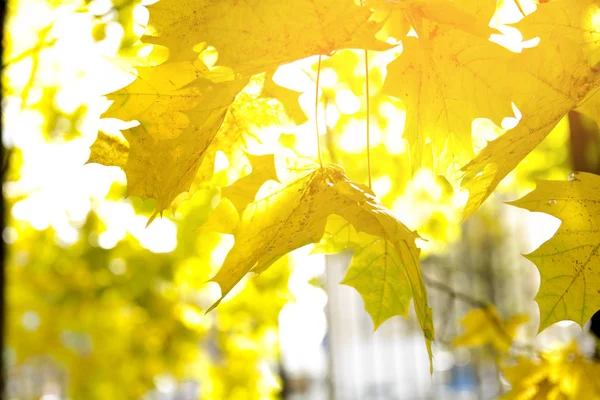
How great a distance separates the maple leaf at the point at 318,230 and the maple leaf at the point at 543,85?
0.05m

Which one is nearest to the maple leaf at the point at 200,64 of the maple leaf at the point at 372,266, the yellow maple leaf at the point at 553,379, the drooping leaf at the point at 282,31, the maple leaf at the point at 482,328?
the drooping leaf at the point at 282,31

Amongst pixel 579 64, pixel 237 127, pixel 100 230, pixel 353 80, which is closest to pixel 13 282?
pixel 100 230

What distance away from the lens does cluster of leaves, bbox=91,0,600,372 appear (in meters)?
0.36

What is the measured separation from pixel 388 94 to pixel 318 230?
0.34ft

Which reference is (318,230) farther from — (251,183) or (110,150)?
(110,150)

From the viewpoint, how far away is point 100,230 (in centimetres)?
227

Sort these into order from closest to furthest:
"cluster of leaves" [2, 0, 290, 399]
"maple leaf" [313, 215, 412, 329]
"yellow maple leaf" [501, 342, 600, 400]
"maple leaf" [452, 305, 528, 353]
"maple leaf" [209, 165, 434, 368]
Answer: "maple leaf" [209, 165, 434, 368], "maple leaf" [313, 215, 412, 329], "yellow maple leaf" [501, 342, 600, 400], "maple leaf" [452, 305, 528, 353], "cluster of leaves" [2, 0, 290, 399]

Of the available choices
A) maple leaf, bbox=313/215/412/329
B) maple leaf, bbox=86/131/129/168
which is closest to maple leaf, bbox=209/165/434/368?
maple leaf, bbox=313/215/412/329

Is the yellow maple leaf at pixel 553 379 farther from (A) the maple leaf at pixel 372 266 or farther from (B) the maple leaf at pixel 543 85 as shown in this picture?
(B) the maple leaf at pixel 543 85

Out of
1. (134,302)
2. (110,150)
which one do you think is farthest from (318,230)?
(134,302)

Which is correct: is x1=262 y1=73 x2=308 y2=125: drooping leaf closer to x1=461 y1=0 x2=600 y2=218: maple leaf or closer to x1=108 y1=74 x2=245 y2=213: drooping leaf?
x1=108 y1=74 x2=245 y2=213: drooping leaf

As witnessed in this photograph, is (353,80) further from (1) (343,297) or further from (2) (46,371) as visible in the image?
(2) (46,371)

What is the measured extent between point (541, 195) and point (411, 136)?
0.34 feet

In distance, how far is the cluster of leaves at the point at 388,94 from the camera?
1.17 feet
